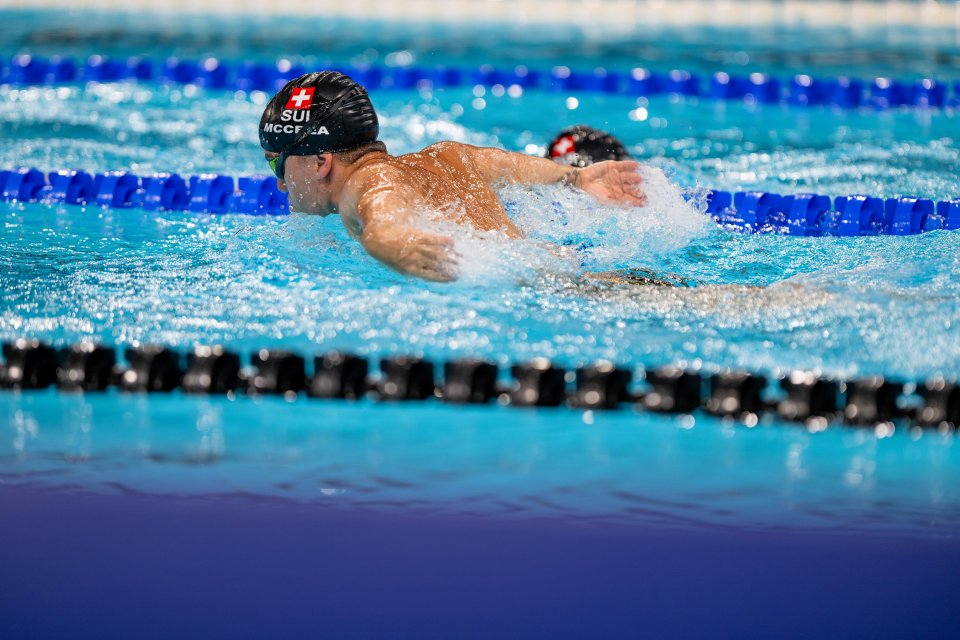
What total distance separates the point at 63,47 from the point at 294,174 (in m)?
5.58

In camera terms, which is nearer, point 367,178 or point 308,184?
point 367,178

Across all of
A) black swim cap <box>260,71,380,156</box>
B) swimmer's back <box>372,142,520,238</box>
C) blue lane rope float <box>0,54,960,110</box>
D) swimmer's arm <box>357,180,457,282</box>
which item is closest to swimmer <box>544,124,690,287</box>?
swimmer's back <box>372,142,520,238</box>

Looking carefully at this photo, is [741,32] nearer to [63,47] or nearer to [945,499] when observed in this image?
[63,47]

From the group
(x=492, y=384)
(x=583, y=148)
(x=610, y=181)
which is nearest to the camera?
(x=492, y=384)

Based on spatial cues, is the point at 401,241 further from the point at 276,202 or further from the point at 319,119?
the point at 276,202

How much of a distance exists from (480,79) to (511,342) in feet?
14.4

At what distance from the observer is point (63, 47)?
26.7ft

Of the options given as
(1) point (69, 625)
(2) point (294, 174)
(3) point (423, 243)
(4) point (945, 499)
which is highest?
(2) point (294, 174)

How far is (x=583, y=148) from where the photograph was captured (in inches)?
165

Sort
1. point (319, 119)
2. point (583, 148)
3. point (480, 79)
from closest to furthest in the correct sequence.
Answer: point (319, 119) → point (583, 148) → point (480, 79)

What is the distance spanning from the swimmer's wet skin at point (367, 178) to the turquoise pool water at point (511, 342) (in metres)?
0.13

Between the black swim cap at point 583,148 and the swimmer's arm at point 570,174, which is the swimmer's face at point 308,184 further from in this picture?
the black swim cap at point 583,148

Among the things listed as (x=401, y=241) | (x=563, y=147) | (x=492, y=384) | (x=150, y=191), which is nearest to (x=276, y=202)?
(x=150, y=191)

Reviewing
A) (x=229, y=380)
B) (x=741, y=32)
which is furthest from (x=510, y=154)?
(x=741, y=32)
